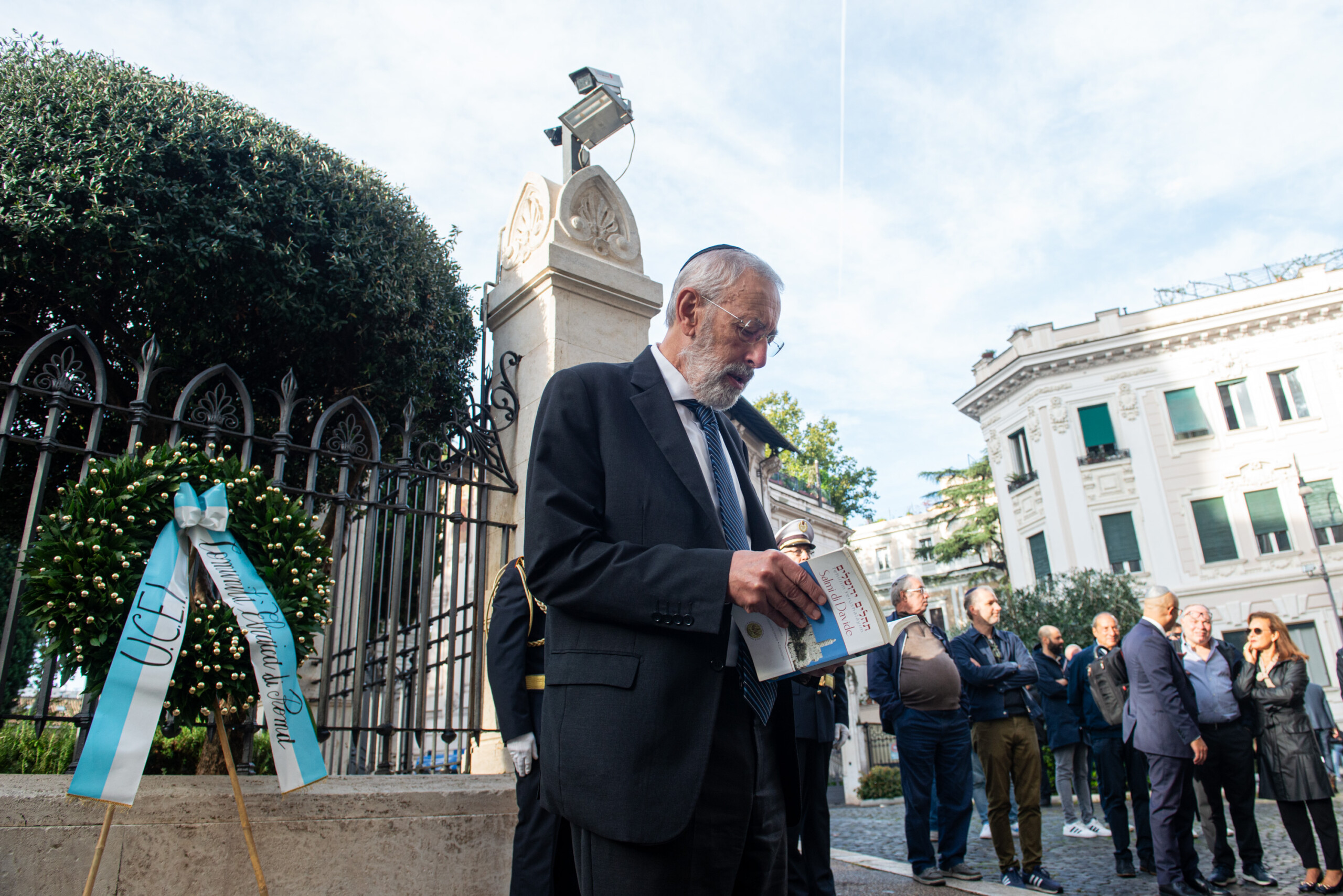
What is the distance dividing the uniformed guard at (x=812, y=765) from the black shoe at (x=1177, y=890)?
189 cm

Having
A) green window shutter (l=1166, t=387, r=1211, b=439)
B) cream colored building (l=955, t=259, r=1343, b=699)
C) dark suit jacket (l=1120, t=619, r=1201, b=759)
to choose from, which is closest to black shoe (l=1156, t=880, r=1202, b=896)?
dark suit jacket (l=1120, t=619, r=1201, b=759)

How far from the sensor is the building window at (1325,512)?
24.1 m

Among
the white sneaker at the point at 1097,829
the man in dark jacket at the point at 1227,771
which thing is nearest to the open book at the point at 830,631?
the man in dark jacket at the point at 1227,771

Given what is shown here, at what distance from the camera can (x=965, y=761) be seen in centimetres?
557

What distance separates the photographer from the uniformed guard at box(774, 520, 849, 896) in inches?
179

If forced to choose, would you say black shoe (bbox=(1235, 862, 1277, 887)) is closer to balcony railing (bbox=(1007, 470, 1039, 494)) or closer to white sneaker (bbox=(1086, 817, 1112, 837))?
white sneaker (bbox=(1086, 817, 1112, 837))

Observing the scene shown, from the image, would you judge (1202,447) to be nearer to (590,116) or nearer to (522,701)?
(590,116)

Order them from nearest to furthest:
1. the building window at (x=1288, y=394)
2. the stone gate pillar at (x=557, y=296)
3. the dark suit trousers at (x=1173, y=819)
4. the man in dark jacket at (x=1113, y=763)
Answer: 1. the dark suit trousers at (x=1173, y=819)
2. the stone gate pillar at (x=557, y=296)
3. the man in dark jacket at (x=1113, y=763)
4. the building window at (x=1288, y=394)

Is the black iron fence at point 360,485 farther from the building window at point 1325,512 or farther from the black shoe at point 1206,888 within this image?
the building window at point 1325,512

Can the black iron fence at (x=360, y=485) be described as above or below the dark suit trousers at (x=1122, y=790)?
above

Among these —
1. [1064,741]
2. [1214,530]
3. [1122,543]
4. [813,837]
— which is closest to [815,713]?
[813,837]

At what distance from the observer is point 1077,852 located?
720 centimetres

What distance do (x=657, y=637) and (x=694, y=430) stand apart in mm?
619

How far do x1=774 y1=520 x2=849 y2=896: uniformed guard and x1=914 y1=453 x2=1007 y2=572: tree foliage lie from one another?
1230 inches
